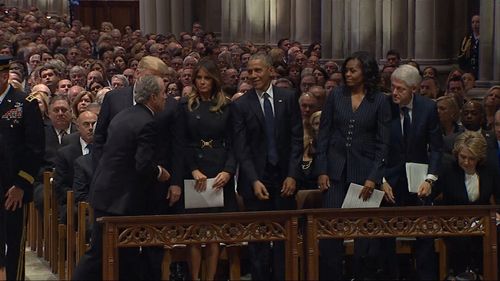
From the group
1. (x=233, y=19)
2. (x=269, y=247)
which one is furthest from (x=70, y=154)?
(x=233, y=19)

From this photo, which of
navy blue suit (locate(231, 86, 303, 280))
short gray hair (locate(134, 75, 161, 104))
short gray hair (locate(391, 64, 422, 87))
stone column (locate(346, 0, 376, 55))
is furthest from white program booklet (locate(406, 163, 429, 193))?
stone column (locate(346, 0, 376, 55))

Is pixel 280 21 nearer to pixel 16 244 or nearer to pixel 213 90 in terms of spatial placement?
pixel 213 90

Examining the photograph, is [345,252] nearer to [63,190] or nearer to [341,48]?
[63,190]

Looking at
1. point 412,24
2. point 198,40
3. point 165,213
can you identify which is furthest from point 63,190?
point 198,40

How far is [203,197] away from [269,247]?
25.2 inches

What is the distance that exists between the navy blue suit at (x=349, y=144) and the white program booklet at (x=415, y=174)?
11.0 inches

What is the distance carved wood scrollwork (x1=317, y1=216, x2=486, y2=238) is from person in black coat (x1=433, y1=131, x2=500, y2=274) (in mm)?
653

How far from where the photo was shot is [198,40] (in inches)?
1123

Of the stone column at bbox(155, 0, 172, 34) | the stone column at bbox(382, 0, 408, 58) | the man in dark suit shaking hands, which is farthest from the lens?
the stone column at bbox(155, 0, 172, 34)

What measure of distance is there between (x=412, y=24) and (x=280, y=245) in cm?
1063

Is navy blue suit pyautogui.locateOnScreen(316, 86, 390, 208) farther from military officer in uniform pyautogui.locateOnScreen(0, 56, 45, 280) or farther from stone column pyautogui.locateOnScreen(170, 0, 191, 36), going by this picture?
stone column pyautogui.locateOnScreen(170, 0, 191, 36)

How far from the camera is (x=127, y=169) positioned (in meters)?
10.4

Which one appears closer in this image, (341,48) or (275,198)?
(275,198)

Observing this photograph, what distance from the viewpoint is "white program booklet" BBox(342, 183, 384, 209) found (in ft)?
35.8
